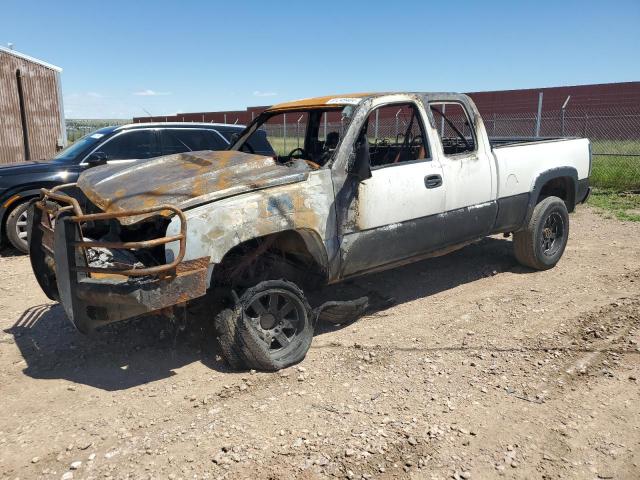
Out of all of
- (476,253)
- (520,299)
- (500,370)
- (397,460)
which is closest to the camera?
(397,460)

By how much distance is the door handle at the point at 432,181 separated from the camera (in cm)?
458

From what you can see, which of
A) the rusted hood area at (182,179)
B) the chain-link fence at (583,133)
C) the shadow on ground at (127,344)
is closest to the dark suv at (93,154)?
the chain-link fence at (583,133)

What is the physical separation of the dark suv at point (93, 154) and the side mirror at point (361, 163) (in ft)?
6.74

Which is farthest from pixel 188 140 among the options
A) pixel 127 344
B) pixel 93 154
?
pixel 127 344

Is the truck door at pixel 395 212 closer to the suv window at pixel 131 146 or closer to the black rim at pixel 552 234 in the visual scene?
the black rim at pixel 552 234

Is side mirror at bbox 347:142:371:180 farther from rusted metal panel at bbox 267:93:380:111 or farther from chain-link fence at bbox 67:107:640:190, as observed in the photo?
rusted metal panel at bbox 267:93:380:111

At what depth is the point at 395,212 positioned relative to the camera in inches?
173

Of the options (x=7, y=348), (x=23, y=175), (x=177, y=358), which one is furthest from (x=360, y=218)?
(x=23, y=175)

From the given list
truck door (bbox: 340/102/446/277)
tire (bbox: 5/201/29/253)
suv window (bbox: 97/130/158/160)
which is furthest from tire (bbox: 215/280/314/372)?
suv window (bbox: 97/130/158/160)

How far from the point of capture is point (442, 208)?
4.73 m

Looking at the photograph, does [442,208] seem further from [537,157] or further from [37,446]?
[37,446]

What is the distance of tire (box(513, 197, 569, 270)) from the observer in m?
5.77

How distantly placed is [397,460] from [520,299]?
2.90 metres

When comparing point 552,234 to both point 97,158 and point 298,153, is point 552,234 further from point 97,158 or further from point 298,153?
point 97,158
